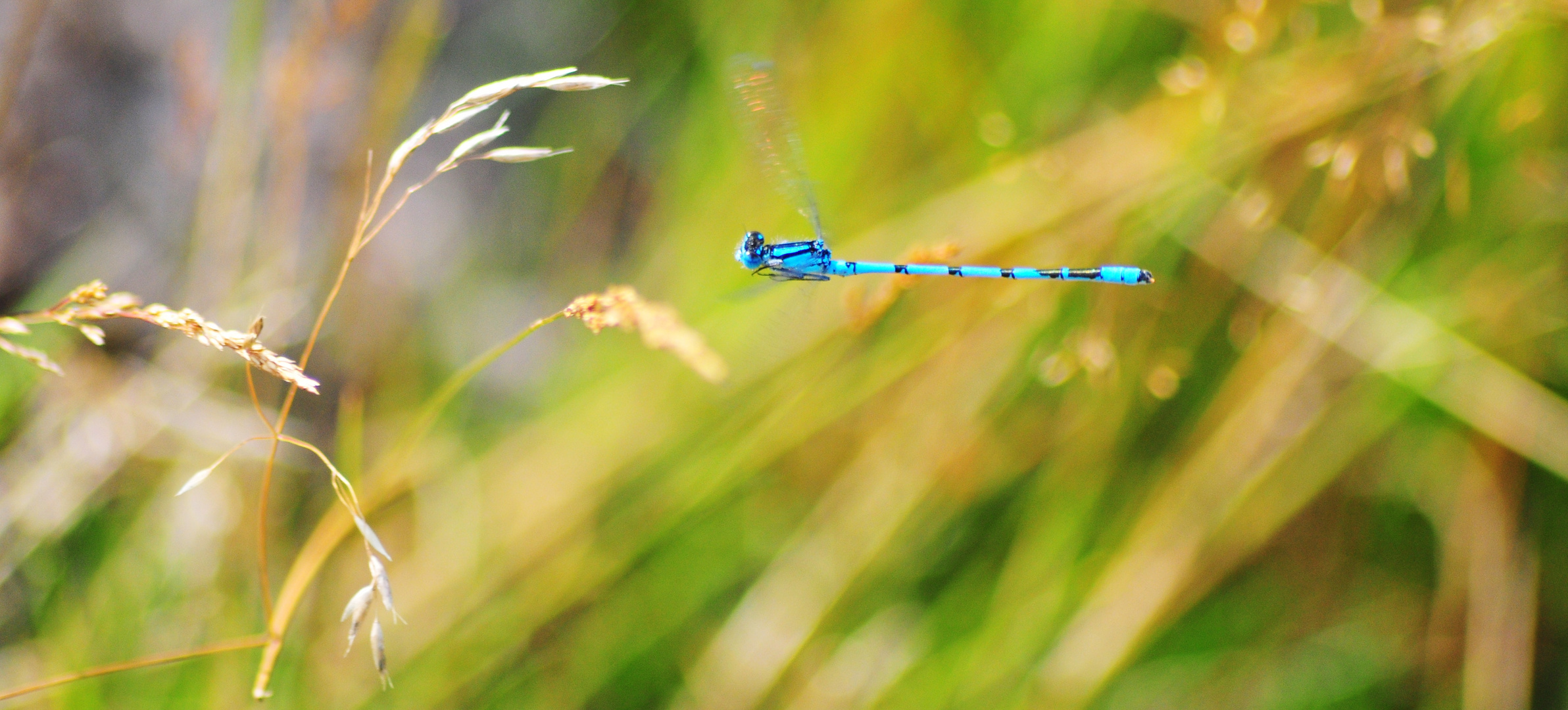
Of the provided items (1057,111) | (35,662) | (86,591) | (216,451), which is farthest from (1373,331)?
(35,662)

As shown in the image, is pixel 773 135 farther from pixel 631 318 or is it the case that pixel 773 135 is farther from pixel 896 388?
pixel 896 388

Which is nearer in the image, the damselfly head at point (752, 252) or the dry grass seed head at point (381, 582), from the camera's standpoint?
the dry grass seed head at point (381, 582)

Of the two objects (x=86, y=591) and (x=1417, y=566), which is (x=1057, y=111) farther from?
(x=86, y=591)

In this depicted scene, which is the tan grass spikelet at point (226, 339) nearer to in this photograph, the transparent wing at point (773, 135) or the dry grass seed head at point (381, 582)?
the dry grass seed head at point (381, 582)

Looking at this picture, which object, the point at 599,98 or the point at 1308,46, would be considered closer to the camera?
the point at 1308,46

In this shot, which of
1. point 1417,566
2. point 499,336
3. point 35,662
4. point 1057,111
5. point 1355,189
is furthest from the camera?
point 499,336

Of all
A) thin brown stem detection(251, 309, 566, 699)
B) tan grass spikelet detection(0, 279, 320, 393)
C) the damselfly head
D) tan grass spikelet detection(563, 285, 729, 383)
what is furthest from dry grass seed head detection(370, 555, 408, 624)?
the damselfly head

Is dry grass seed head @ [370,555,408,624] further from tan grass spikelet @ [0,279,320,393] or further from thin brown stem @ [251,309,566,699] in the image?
tan grass spikelet @ [0,279,320,393]

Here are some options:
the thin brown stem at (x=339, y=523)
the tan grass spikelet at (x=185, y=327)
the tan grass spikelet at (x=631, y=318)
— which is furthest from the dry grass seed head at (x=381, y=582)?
the tan grass spikelet at (x=631, y=318)
